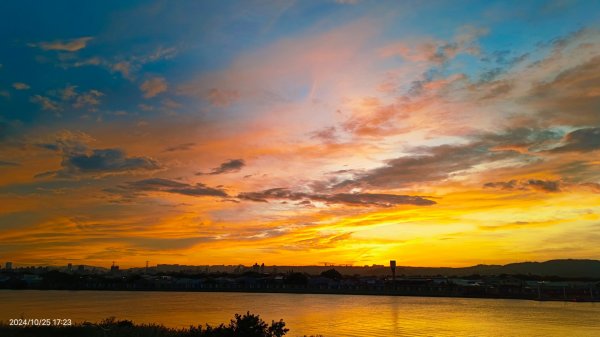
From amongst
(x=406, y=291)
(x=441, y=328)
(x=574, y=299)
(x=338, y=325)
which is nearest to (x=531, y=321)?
(x=441, y=328)

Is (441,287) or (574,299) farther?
(441,287)

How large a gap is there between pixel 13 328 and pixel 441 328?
162 ft

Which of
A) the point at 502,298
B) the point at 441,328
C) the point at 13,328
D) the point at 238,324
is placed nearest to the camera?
the point at 238,324

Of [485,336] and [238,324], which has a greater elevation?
[238,324]

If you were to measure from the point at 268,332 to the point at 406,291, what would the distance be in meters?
176

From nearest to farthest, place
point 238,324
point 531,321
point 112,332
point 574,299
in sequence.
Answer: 1. point 238,324
2. point 112,332
3. point 531,321
4. point 574,299

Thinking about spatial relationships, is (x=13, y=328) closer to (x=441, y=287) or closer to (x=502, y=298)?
(x=502, y=298)

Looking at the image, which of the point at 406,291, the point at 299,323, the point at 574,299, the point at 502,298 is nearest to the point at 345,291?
the point at 406,291

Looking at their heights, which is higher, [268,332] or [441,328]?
[268,332]

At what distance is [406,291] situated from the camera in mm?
192625

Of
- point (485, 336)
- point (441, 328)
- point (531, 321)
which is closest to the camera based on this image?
point (485, 336)

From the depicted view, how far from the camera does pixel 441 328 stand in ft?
210

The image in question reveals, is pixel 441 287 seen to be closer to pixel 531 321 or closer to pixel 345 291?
pixel 345 291

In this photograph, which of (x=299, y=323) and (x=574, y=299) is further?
(x=574, y=299)
